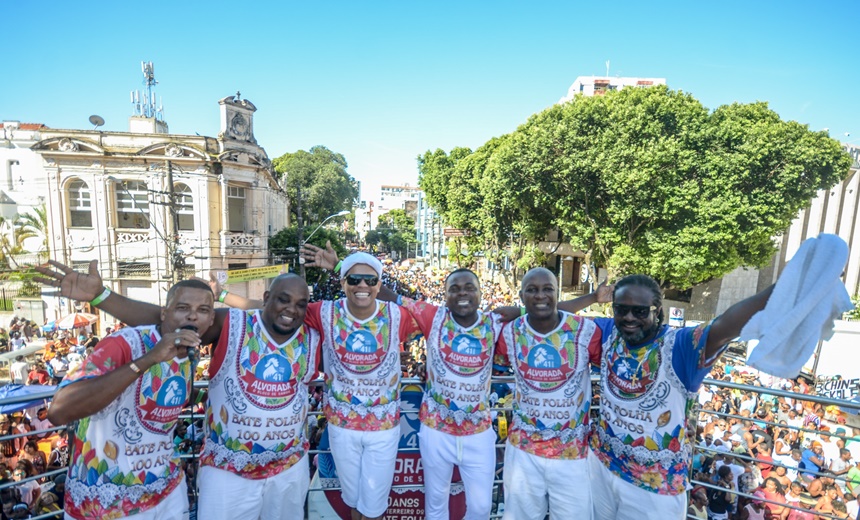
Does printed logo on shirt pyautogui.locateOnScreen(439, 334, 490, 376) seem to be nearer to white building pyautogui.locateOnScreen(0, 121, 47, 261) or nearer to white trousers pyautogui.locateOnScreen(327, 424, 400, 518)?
white trousers pyautogui.locateOnScreen(327, 424, 400, 518)

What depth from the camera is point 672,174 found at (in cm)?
1488

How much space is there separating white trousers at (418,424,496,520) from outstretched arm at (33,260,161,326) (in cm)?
184

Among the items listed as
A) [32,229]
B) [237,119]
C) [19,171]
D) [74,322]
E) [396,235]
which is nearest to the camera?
[74,322]

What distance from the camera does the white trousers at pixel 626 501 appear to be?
2422 millimetres

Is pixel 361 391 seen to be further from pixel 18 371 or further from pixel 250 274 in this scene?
pixel 250 274

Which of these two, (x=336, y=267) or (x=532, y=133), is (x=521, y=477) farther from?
(x=532, y=133)

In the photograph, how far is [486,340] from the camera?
2889 mm

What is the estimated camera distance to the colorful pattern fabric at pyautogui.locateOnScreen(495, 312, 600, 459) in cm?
268

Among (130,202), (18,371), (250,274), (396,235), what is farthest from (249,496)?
(396,235)

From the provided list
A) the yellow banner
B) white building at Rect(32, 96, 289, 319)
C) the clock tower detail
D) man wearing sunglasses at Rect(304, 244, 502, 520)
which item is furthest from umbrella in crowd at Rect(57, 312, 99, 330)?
man wearing sunglasses at Rect(304, 244, 502, 520)

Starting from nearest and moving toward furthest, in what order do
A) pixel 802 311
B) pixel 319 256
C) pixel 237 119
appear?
pixel 802 311
pixel 319 256
pixel 237 119

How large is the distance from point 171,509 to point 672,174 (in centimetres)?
1632

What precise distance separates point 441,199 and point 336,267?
2781 centimetres

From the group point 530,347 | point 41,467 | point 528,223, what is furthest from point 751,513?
point 528,223
